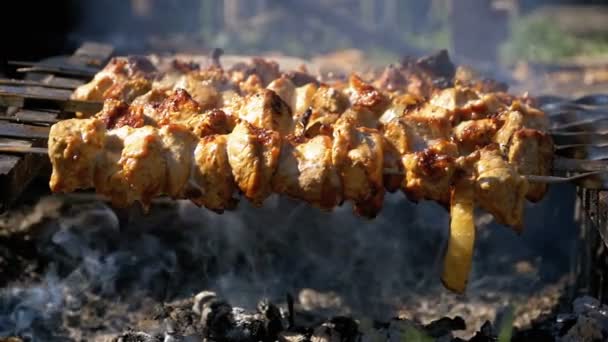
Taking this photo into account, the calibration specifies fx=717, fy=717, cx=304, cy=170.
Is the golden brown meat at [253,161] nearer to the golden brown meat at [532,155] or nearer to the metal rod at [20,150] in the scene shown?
the metal rod at [20,150]

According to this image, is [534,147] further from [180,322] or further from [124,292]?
[124,292]

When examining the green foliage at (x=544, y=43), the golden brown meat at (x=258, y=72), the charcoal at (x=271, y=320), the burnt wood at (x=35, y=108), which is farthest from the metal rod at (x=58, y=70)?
the green foliage at (x=544, y=43)

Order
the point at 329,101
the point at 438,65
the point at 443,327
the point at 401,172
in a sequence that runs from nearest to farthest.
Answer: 1. the point at 401,172
2. the point at 443,327
3. the point at 329,101
4. the point at 438,65

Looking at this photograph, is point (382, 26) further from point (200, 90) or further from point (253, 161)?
point (253, 161)

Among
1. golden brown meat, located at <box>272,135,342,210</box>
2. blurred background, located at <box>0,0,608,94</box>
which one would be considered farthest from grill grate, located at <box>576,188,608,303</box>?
blurred background, located at <box>0,0,608,94</box>

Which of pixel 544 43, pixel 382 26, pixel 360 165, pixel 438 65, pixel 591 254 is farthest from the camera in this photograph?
pixel 382 26

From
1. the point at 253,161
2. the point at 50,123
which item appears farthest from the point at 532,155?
the point at 50,123

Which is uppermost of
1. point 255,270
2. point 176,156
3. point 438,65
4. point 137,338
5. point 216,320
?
point 438,65
